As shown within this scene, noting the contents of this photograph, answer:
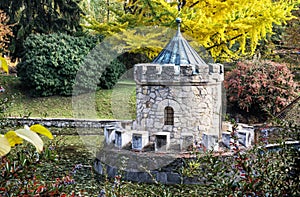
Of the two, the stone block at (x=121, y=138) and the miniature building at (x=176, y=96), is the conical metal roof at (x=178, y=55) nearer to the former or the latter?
the miniature building at (x=176, y=96)

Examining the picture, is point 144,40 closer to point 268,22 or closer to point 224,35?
point 224,35

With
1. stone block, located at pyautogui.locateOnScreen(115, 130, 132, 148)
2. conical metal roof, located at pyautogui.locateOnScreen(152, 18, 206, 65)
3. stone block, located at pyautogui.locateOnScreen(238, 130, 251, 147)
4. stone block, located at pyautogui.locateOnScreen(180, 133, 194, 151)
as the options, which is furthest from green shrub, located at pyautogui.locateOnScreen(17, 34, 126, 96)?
stone block, located at pyautogui.locateOnScreen(238, 130, 251, 147)

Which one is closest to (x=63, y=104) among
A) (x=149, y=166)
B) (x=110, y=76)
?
(x=110, y=76)

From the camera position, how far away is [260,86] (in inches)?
474

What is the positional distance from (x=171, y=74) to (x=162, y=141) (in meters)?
1.19

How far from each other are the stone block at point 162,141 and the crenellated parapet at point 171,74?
956 millimetres

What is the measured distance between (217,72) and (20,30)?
10506 millimetres

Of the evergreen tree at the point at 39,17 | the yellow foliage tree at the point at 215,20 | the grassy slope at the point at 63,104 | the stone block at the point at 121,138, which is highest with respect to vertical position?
the evergreen tree at the point at 39,17

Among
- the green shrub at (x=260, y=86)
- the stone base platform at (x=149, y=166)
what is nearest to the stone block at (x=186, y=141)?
the stone base platform at (x=149, y=166)

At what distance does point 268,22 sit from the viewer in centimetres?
1202

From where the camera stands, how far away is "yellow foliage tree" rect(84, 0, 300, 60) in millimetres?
11602

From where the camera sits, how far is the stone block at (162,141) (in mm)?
7410

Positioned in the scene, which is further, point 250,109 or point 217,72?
point 250,109

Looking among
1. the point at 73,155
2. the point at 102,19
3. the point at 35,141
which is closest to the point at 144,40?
the point at 73,155
